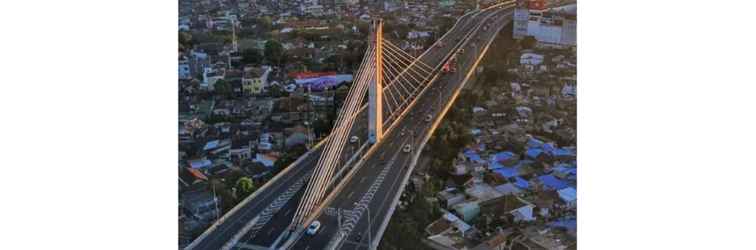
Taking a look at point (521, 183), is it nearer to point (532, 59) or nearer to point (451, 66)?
point (532, 59)

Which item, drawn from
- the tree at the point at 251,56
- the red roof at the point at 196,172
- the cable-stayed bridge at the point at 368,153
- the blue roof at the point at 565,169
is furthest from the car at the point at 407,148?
the red roof at the point at 196,172

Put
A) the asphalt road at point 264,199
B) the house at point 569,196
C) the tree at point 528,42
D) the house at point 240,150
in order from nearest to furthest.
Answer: the house at point 569,196 < the tree at point 528,42 < the asphalt road at point 264,199 < the house at point 240,150

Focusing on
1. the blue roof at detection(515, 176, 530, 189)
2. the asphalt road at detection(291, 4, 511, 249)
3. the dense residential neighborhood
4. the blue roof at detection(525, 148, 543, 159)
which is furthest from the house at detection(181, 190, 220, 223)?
the blue roof at detection(525, 148, 543, 159)

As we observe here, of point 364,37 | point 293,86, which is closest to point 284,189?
point 293,86

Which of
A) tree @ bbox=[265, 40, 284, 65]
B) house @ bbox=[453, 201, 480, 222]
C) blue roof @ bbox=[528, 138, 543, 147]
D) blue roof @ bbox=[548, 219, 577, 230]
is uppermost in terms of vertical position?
tree @ bbox=[265, 40, 284, 65]

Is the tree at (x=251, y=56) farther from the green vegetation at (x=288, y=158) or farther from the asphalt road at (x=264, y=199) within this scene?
the asphalt road at (x=264, y=199)

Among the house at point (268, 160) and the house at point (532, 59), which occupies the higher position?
the house at point (532, 59)

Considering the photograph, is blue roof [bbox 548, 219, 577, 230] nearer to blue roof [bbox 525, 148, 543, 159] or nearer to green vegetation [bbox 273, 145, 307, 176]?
blue roof [bbox 525, 148, 543, 159]
